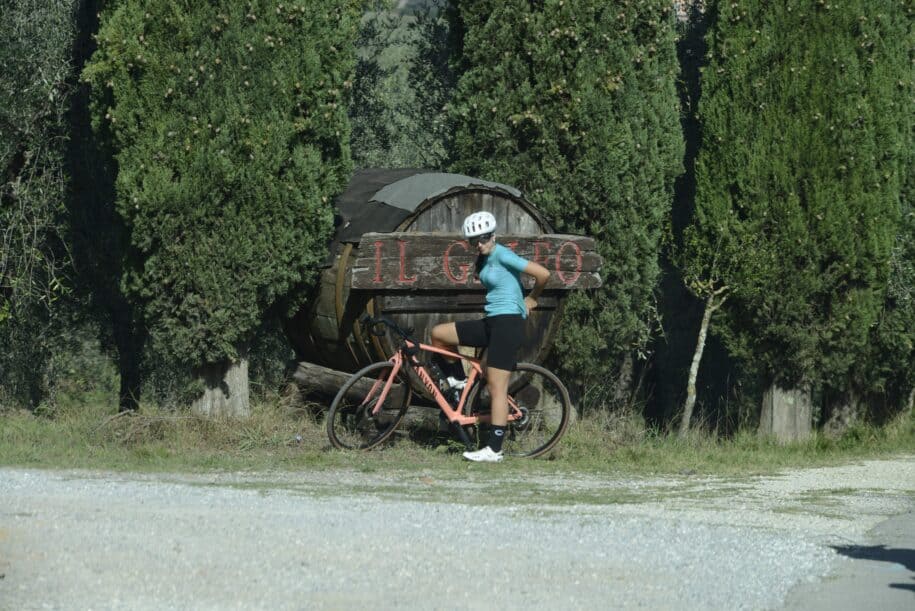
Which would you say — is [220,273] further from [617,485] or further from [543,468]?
[617,485]

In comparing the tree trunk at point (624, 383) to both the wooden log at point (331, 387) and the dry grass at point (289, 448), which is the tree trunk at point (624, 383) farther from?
the wooden log at point (331, 387)

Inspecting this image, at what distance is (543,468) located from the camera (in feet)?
37.0

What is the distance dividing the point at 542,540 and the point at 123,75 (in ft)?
21.4

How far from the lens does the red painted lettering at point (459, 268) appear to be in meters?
12.6

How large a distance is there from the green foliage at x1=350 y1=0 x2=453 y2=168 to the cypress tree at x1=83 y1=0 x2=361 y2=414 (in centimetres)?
564

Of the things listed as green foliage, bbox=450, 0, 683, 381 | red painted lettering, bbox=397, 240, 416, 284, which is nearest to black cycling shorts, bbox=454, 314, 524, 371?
red painted lettering, bbox=397, 240, 416, 284

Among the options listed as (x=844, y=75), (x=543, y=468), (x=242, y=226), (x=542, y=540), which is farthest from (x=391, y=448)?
(x=844, y=75)

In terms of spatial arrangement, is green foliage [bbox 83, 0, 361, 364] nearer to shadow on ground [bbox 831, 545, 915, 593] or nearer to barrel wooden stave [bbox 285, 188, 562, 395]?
barrel wooden stave [bbox 285, 188, 562, 395]

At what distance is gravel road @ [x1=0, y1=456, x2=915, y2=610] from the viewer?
5977mm

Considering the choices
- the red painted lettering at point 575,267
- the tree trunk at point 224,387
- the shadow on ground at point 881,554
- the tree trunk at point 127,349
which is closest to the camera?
the shadow on ground at point 881,554

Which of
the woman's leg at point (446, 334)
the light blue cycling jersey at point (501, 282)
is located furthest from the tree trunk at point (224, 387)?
the light blue cycling jersey at point (501, 282)

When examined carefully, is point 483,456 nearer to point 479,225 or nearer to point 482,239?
point 482,239

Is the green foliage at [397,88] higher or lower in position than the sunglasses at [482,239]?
higher

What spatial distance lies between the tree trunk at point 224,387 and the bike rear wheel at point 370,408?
37.9 inches
